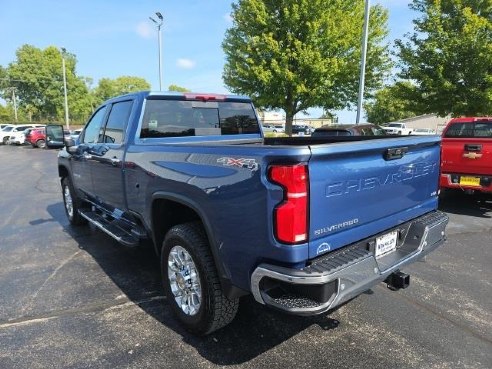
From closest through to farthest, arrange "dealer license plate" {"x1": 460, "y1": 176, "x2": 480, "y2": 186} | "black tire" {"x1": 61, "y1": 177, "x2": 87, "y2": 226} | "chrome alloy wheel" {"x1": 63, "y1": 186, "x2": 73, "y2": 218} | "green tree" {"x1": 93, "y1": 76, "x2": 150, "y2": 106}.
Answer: "black tire" {"x1": 61, "y1": 177, "x2": 87, "y2": 226} → "chrome alloy wheel" {"x1": 63, "y1": 186, "x2": 73, "y2": 218} → "dealer license plate" {"x1": 460, "y1": 176, "x2": 480, "y2": 186} → "green tree" {"x1": 93, "y1": 76, "x2": 150, "y2": 106}

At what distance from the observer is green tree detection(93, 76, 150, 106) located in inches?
3658

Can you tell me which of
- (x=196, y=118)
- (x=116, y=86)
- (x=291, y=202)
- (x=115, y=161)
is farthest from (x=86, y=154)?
(x=116, y=86)

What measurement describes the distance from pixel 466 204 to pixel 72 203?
7.57 metres

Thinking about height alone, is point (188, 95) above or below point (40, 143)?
above

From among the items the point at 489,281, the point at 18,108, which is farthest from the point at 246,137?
the point at 18,108

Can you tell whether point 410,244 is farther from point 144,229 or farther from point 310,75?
point 310,75

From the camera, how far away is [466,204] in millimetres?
8281

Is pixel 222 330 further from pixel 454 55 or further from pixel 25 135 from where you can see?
pixel 25 135

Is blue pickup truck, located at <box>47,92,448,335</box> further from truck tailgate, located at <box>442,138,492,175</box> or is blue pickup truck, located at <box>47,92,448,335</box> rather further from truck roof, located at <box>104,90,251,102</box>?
truck tailgate, located at <box>442,138,492,175</box>

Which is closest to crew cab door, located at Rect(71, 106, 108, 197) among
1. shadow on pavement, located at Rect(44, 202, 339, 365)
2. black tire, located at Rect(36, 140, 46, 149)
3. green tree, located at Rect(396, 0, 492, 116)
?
shadow on pavement, located at Rect(44, 202, 339, 365)

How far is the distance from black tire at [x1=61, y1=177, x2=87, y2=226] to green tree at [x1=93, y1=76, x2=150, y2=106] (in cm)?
7778

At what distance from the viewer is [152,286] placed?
4.21 meters

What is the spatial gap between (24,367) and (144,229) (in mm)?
1571

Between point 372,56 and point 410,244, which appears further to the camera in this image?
point 372,56
